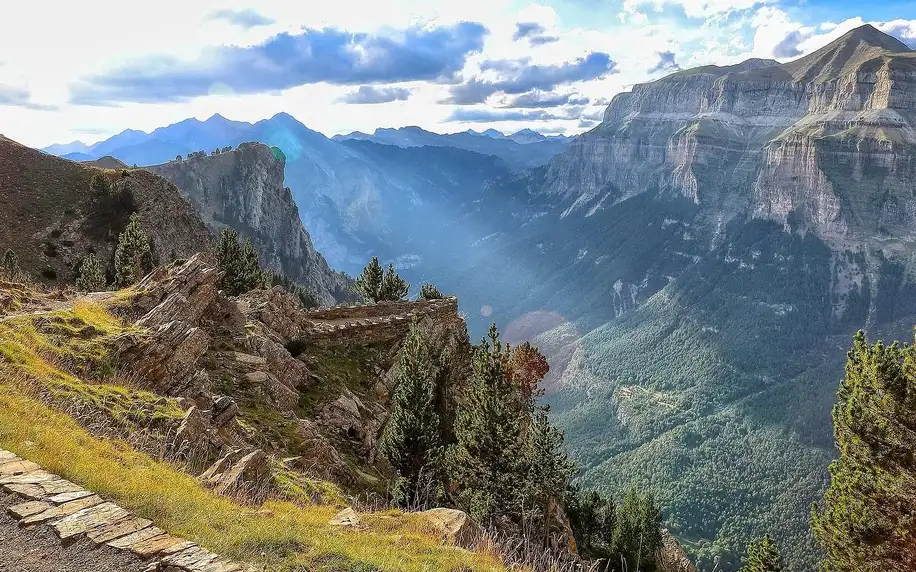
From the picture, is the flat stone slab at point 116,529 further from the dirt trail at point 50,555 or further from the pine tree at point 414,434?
the pine tree at point 414,434

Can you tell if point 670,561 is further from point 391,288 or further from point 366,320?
point 366,320

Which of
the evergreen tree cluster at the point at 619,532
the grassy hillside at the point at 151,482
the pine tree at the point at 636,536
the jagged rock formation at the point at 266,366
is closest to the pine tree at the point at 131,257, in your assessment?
the jagged rock formation at the point at 266,366

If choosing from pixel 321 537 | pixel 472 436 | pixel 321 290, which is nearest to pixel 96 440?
pixel 321 537

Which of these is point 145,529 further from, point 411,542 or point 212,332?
point 212,332

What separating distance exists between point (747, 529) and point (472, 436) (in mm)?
142181

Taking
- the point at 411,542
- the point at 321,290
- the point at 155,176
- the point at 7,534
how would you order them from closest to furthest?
the point at 7,534 < the point at 411,542 < the point at 155,176 < the point at 321,290

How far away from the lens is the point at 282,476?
1700 centimetres

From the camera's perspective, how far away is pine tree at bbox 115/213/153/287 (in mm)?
60969

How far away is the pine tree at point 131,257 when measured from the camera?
61.0 metres

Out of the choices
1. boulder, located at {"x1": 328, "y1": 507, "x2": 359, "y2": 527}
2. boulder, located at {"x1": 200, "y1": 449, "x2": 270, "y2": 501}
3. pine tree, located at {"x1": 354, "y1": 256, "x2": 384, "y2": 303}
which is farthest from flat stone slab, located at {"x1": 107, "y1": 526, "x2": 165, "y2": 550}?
pine tree, located at {"x1": 354, "y1": 256, "x2": 384, "y2": 303}

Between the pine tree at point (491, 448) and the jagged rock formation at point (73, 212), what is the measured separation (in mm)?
77237

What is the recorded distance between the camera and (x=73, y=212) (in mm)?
92750

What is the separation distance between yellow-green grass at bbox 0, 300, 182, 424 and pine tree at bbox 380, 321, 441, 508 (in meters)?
14.7

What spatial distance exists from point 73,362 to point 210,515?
1120cm
